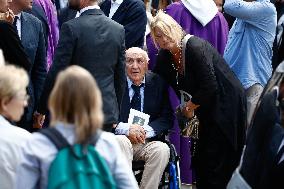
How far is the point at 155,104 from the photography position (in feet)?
25.1

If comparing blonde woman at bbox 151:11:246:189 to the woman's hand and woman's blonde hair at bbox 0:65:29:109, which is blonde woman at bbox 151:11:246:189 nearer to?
the woman's hand

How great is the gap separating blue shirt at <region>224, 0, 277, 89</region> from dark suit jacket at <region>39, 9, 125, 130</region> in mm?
1837

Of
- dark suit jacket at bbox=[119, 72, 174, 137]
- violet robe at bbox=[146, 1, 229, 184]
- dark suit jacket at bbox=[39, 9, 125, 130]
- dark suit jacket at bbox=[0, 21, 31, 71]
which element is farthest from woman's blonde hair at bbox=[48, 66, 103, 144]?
violet robe at bbox=[146, 1, 229, 184]

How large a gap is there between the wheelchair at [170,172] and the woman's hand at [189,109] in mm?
367

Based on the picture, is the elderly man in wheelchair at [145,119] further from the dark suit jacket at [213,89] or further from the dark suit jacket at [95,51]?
the dark suit jacket at [95,51]

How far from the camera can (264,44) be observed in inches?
322

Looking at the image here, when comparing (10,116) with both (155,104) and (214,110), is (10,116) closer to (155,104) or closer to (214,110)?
(214,110)

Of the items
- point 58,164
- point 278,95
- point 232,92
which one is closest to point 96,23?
point 232,92

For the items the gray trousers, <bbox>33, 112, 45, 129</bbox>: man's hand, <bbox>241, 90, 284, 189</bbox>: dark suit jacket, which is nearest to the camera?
<bbox>241, 90, 284, 189</bbox>: dark suit jacket

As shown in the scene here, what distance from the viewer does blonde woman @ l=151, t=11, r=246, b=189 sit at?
6.88 m

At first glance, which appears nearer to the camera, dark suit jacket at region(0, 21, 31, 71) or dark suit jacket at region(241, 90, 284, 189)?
dark suit jacket at region(241, 90, 284, 189)

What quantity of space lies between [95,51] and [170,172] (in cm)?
138

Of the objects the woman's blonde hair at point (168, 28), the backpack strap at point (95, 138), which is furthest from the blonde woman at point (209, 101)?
the backpack strap at point (95, 138)

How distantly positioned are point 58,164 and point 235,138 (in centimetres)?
316
